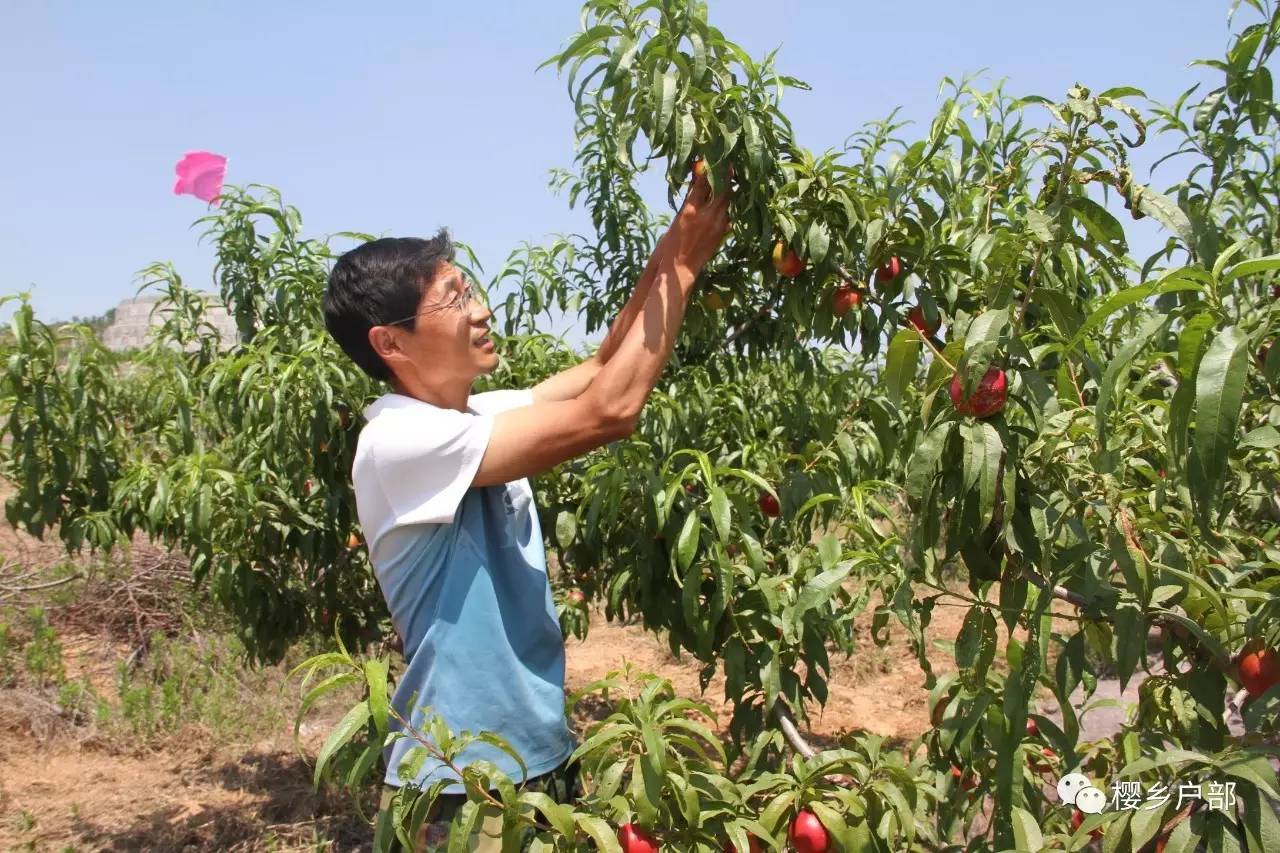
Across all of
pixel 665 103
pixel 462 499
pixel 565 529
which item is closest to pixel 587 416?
pixel 462 499

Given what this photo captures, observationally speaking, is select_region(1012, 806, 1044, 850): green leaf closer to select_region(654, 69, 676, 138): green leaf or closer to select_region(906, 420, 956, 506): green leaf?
select_region(906, 420, 956, 506): green leaf

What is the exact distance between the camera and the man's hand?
1.63m

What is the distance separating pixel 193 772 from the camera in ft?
13.4

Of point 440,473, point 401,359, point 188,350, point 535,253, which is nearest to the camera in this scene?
point 440,473

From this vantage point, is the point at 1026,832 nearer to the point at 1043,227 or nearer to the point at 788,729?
the point at 788,729

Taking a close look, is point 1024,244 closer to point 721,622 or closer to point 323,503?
point 721,622

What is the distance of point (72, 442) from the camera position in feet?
8.80

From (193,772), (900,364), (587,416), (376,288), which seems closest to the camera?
(900,364)

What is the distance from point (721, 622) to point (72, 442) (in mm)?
1915

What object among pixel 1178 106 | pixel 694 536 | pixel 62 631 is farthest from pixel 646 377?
pixel 62 631

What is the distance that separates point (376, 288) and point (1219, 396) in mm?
1207

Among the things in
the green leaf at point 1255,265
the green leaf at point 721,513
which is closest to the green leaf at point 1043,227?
the green leaf at point 1255,265

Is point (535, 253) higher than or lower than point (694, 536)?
higher

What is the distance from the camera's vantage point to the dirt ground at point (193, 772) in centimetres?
351
